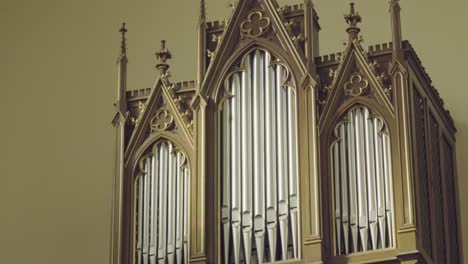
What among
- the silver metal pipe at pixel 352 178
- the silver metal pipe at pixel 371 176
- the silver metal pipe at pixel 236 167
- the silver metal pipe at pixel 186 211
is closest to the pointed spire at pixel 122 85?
the silver metal pipe at pixel 186 211

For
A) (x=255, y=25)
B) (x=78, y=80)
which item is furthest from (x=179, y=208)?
(x=78, y=80)

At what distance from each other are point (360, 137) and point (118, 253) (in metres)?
3.22

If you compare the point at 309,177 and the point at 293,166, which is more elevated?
the point at 293,166

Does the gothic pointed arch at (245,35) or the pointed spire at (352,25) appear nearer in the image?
the pointed spire at (352,25)

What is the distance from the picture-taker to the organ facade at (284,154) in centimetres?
1600

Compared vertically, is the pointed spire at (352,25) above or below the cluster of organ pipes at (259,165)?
above

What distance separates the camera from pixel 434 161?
17.1 meters

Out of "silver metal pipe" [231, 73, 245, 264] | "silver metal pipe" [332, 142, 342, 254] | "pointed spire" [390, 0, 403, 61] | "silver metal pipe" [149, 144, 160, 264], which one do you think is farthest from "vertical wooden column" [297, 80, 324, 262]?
"silver metal pipe" [149, 144, 160, 264]

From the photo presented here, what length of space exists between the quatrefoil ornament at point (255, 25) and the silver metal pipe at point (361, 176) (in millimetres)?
1618

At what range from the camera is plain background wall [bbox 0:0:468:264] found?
19.2 meters

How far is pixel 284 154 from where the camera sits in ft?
54.4

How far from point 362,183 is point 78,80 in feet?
20.2

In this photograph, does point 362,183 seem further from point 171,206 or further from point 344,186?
point 171,206

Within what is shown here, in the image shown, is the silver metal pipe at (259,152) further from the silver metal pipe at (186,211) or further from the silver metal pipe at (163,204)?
the silver metal pipe at (163,204)
